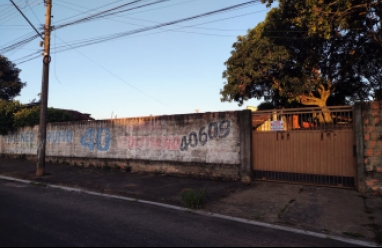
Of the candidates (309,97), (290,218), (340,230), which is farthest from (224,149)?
(309,97)

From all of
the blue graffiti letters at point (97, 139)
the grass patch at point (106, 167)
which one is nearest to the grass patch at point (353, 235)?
the grass patch at point (106, 167)

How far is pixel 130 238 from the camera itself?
189 inches

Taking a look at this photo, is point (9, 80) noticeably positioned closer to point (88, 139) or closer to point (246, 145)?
point (88, 139)

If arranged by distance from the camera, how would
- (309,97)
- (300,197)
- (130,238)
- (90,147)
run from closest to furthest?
(130,238)
(300,197)
(90,147)
(309,97)

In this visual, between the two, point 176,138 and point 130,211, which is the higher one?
point 176,138

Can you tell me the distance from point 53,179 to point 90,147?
325 cm

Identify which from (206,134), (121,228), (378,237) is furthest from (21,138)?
(378,237)

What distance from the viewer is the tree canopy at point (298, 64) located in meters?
16.0

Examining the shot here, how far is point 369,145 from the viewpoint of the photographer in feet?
26.6

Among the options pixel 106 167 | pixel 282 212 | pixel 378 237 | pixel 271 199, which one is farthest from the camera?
pixel 106 167

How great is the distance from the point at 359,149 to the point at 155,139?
7.00 m

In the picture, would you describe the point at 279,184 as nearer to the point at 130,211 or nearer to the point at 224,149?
the point at 224,149

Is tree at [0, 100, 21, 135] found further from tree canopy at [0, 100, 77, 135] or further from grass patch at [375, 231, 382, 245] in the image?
grass patch at [375, 231, 382, 245]

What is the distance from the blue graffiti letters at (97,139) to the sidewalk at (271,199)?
232 centimetres
